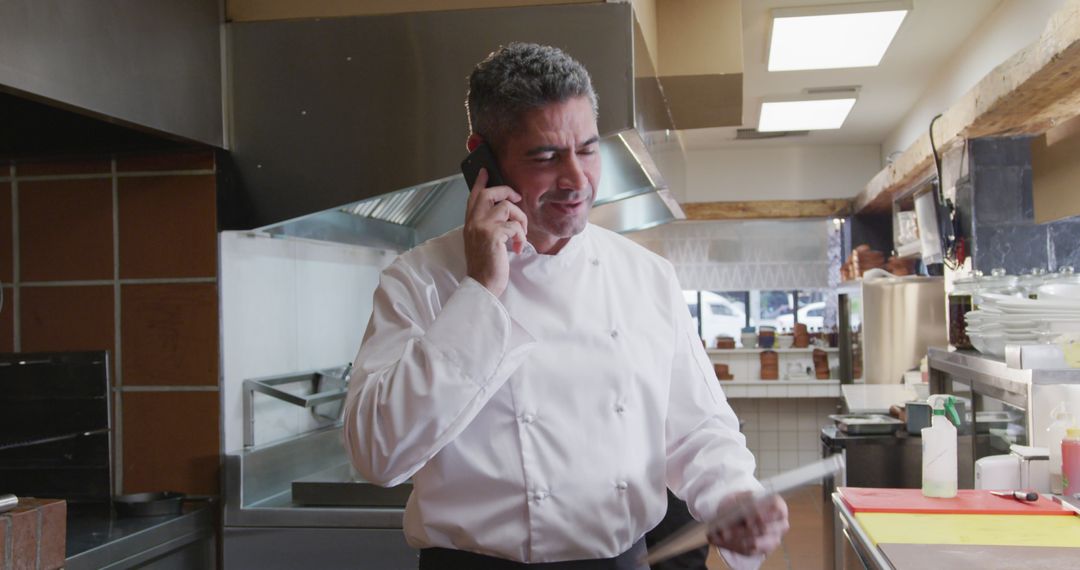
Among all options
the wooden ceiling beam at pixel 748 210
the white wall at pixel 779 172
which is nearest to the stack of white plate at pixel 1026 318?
the wooden ceiling beam at pixel 748 210

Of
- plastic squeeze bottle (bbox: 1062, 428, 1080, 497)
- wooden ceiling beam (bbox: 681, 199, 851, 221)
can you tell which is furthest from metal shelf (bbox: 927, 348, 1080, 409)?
wooden ceiling beam (bbox: 681, 199, 851, 221)

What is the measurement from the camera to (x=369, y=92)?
2852 millimetres

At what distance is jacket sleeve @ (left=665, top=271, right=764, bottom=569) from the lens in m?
1.46

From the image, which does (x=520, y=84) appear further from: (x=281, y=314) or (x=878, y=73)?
(x=878, y=73)

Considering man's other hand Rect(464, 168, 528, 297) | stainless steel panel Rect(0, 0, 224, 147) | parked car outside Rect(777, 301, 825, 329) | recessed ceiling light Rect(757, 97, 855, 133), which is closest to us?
man's other hand Rect(464, 168, 528, 297)

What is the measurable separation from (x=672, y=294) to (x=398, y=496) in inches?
58.9

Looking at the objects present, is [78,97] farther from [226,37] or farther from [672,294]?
[672,294]

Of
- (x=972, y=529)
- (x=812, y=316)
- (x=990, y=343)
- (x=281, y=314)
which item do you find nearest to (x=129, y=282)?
(x=281, y=314)

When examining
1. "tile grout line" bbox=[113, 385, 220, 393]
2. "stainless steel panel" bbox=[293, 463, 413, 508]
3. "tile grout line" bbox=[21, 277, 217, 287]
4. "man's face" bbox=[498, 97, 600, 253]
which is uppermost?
"man's face" bbox=[498, 97, 600, 253]

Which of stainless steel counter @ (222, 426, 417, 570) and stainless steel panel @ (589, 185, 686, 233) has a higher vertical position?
stainless steel panel @ (589, 185, 686, 233)

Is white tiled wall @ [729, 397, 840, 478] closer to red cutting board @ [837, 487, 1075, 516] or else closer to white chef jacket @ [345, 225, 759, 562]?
red cutting board @ [837, 487, 1075, 516]

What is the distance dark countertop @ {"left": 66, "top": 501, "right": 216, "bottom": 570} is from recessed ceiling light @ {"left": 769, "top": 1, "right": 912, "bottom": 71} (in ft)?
10.4

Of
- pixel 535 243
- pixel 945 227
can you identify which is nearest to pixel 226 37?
pixel 535 243

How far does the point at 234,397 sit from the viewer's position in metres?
2.95
